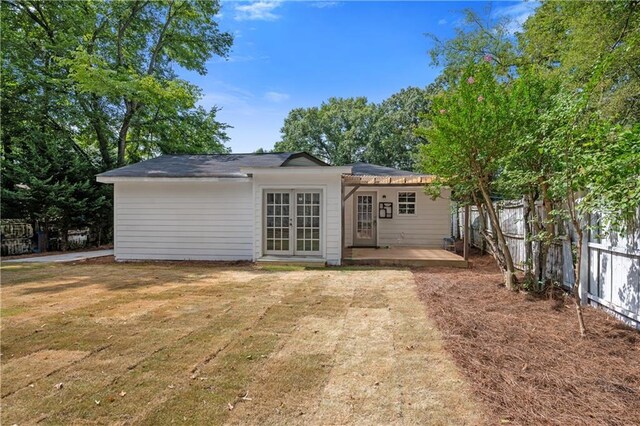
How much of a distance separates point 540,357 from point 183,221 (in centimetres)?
892

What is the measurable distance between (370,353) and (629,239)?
3227mm

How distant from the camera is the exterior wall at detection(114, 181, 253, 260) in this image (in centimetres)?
969

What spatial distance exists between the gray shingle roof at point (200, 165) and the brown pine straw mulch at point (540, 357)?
6483 mm

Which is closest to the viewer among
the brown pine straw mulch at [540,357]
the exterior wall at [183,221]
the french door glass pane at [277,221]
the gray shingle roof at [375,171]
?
the brown pine straw mulch at [540,357]

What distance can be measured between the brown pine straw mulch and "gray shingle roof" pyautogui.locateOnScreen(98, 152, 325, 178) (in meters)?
6.48

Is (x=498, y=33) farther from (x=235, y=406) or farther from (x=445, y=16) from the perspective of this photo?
(x=235, y=406)

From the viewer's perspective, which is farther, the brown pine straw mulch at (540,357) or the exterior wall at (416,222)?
the exterior wall at (416,222)

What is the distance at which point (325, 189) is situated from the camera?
8969mm

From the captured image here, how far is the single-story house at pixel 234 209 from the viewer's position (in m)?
9.02

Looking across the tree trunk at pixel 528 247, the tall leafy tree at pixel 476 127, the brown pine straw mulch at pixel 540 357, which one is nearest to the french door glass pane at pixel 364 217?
the tall leafy tree at pixel 476 127

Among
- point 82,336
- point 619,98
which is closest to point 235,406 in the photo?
point 82,336

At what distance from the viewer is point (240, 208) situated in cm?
967

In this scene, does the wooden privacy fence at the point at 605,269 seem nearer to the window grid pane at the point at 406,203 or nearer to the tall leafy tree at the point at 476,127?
the tall leafy tree at the point at 476,127

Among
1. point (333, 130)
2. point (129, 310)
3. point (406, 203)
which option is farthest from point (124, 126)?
point (333, 130)
